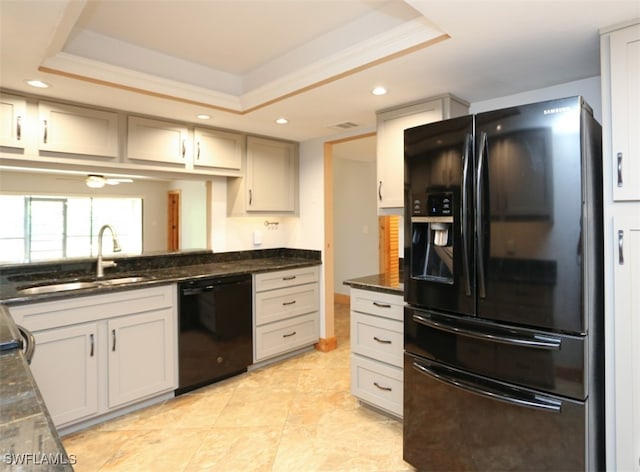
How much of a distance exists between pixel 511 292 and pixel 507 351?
26 centimetres

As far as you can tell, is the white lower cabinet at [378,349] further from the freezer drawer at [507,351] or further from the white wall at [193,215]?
the white wall at [193,215]

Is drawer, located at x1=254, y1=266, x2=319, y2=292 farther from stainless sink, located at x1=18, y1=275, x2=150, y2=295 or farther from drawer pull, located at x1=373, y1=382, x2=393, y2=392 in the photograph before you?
drawer pull, located at x1=373, y1=382, x2=393, y2=392

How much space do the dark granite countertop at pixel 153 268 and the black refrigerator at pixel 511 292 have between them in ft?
6.17

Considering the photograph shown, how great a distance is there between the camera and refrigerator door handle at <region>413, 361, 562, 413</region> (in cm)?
151

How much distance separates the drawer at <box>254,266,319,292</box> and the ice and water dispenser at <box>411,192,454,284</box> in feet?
5.72

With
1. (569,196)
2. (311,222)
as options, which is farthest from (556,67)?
(311,222)

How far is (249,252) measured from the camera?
3.94 metres

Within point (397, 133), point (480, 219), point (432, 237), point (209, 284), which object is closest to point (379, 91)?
point (397, 133)

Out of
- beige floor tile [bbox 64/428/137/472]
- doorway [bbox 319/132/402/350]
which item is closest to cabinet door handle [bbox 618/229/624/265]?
doorway [bbox 319/132/402/350]

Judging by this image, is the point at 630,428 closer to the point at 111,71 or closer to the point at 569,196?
the point at 569,196

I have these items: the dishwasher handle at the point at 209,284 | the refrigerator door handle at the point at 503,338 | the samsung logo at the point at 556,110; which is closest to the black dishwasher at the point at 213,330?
the dishwasher handle at the point at 209,284

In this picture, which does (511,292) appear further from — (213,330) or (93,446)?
(93,446)

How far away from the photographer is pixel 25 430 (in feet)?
2.47

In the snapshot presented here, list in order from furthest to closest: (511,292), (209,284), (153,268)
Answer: (153,268) → (209,284) → (511,292)
